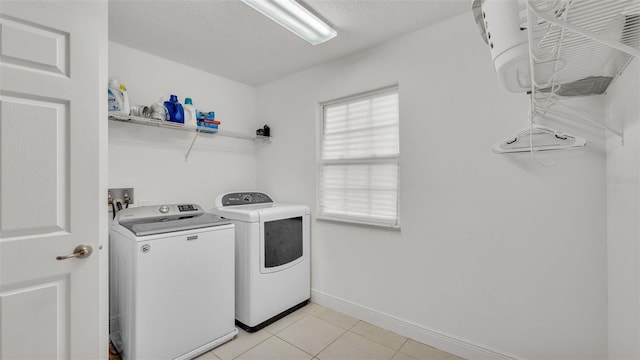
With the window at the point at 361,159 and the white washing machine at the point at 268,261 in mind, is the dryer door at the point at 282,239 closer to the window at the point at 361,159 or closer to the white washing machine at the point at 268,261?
the white washing machine at the point at 268,261

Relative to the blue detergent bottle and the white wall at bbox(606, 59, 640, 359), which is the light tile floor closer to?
the white wall at bbox(606, 59, 640, 359)

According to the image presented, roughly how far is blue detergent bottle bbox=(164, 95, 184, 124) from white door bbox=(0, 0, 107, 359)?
1.02 meters

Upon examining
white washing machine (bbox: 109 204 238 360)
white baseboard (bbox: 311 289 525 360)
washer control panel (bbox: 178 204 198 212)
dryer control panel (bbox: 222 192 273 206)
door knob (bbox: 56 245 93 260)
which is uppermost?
dryer control panel (bbox: 222 192 273 206)

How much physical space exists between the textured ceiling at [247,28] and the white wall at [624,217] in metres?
1.10

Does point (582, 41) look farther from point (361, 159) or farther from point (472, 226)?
point (361, 159)

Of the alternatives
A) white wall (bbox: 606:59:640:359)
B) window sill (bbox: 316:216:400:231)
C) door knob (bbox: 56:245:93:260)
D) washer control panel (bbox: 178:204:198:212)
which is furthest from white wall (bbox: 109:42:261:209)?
white wall (bbox: 606:59:640:359)

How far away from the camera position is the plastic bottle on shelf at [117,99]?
198cm

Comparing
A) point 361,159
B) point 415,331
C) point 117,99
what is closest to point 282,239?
point 361,159

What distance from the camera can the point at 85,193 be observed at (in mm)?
1338

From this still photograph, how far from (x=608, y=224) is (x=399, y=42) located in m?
1.81

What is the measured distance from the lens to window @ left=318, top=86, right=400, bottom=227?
88.9 inches

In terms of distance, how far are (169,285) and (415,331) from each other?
1.86m

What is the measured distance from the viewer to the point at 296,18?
1.78m

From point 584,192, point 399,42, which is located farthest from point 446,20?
point 584,192
